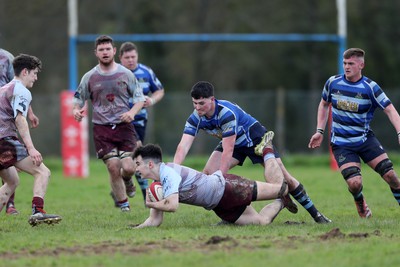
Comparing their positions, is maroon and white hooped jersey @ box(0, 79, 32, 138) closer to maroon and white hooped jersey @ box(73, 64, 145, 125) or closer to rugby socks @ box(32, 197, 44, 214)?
rugby socks @ box(32, 197, 44, 214)

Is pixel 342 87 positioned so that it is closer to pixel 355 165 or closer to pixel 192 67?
pixel 355 165

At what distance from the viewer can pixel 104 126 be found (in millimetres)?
11828

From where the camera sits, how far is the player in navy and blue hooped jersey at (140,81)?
13219 millimetres

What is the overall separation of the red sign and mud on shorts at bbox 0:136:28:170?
1065 cm

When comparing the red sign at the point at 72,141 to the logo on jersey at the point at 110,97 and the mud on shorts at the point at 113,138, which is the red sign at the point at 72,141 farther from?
the logo on jersey at the point at 110,97

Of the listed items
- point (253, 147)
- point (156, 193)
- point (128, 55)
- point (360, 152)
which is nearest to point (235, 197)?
point (156, 193)

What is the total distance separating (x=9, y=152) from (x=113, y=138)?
7.30 feet

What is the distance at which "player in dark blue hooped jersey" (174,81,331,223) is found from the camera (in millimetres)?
9844

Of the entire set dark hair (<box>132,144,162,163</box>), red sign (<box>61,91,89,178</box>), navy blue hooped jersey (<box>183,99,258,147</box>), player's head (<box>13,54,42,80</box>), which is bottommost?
red sign (<box>61,91,89,178</box>)

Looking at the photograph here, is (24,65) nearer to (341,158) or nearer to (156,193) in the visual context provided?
(156,193)

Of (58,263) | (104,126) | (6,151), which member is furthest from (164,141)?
(58,263)

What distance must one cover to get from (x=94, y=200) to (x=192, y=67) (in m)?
20.6

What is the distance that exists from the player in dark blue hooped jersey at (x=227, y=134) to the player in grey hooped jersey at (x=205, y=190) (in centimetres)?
30

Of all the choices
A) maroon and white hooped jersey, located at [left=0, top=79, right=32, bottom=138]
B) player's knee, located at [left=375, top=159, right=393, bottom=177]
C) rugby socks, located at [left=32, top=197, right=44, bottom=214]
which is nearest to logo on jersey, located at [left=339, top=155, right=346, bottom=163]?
player's knee, located at [left=375, top=159, right=393, bottom=177]
